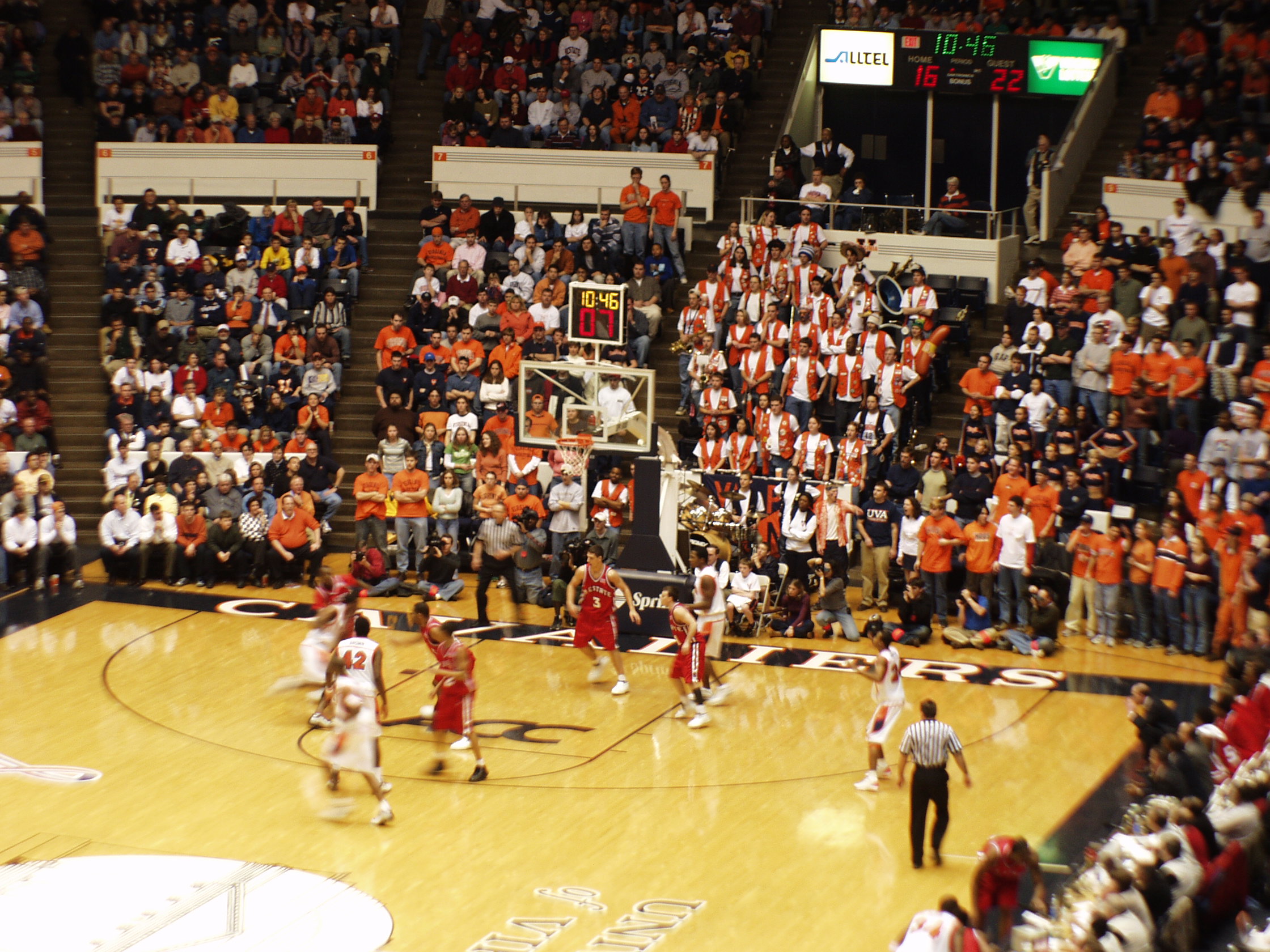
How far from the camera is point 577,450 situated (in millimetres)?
20984

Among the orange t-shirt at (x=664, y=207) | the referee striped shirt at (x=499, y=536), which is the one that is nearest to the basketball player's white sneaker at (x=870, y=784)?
the referee striped shirt at (x=499, y=536)

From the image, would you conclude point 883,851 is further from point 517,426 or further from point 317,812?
point 517,426

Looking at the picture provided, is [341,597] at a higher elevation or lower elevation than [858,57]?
lower

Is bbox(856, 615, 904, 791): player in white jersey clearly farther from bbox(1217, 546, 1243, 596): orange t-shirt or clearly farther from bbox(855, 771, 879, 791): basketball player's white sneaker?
bbox(1217, 546, 1243, 596): orange t-shirt

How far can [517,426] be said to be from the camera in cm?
2272

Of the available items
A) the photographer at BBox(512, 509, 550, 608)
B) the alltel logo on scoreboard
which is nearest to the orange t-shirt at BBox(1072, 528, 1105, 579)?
the photographer at BBox(512, 509, 550, 608)

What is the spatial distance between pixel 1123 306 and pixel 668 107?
938cm

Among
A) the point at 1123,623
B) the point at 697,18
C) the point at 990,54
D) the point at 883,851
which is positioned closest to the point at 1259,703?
the point at 883,851

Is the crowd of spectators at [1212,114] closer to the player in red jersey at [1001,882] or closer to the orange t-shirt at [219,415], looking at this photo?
the orange t-shirt at [219,415]

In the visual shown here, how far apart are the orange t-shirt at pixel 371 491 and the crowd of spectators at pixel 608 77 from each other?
28.0ft

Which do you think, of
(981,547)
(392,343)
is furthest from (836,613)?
(392,343)

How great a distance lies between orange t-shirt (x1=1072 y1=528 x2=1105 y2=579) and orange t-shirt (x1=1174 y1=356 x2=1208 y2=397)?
230cm

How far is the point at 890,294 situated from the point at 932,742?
12.3 m

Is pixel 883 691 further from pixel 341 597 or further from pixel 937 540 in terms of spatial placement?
pixel 341 597
